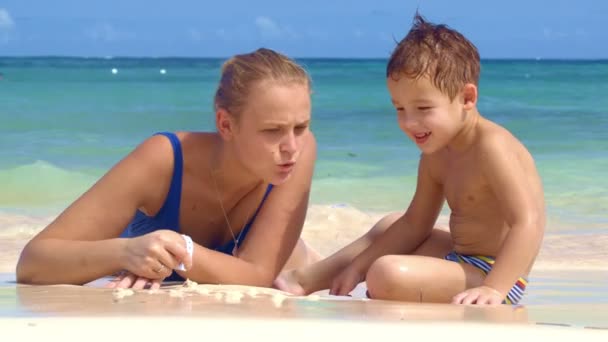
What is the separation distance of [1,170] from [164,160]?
749 centimetres

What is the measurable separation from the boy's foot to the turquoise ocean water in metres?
3.13

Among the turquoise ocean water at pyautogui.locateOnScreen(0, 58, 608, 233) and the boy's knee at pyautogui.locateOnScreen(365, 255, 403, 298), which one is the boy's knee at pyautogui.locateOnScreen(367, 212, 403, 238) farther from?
the turquoise ocean water at pyautogui.locateOnScreen(0, 58, 608, 233)

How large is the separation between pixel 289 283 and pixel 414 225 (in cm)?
53

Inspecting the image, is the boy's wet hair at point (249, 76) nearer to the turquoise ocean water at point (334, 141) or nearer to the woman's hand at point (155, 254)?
the woman's hand at point (155, 254)

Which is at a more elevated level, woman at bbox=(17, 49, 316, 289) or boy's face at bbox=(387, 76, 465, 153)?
boy's face at bbox=(387, 76, 465, 153)

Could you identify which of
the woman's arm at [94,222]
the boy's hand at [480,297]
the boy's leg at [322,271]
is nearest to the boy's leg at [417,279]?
the boy's hand at [480,297]

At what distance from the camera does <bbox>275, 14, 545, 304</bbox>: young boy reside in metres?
3.61

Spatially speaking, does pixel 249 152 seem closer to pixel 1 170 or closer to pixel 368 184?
pixel 368 184

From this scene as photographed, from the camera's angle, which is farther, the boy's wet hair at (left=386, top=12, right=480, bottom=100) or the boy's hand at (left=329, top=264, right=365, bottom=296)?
the boy's hand at (left=329, top=264, right=365, bottom=296)

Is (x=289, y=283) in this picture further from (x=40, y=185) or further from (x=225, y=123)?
(x=40, y=185)

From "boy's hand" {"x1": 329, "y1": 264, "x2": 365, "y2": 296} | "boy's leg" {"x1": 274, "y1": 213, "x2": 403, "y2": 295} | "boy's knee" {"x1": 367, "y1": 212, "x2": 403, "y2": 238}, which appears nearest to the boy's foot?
"boy's leg" {"x1": 274, "y1": 213, "x2": 403, "y2": 295}

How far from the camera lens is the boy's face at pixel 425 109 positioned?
379 centimetres

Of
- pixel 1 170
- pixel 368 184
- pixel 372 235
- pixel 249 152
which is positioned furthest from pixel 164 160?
pixel 1 170

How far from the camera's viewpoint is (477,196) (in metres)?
3.92
